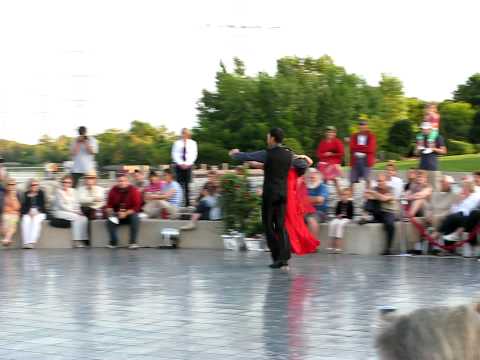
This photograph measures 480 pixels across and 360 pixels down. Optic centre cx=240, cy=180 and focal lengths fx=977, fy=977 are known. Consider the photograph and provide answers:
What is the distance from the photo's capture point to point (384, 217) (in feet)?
53.5

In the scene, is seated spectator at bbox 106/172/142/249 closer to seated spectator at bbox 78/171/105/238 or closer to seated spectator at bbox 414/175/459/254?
seated spectator at bbox 78/171/105/238

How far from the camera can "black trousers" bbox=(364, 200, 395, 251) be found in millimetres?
16250

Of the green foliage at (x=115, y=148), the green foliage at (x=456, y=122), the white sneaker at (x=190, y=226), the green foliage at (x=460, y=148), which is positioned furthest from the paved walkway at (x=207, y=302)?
the green foliage at (x=456, y=122)

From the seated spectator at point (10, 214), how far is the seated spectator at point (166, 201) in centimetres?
246

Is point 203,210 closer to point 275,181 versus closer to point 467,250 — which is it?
point 275,181

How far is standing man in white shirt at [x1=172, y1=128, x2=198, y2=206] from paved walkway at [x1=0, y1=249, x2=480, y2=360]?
3.32 meters

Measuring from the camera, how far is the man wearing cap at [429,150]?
17.7 m

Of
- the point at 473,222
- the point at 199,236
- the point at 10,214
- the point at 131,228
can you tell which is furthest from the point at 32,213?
the point at 473,222

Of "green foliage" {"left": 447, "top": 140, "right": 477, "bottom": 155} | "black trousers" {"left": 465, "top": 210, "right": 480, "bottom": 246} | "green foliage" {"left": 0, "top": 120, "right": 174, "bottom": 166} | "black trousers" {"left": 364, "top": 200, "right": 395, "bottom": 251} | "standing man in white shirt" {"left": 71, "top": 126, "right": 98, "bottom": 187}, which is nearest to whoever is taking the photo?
"black trousers" {"left": 465, "top": 210, "right": 480, "bottom": 246}

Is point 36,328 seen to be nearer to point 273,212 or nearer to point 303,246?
point 273,212

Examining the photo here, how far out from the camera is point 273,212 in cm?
1359

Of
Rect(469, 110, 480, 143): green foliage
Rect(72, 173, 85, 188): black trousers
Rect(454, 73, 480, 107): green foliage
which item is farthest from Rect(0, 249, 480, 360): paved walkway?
Rect(454, 73, 480, 107): green foliage

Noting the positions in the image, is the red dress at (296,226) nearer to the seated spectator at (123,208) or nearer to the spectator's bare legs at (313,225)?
the spectator's bare legs at (313,225)

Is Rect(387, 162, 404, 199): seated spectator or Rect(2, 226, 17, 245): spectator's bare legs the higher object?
Rect(387, 162, 404, 199): seated spectator
